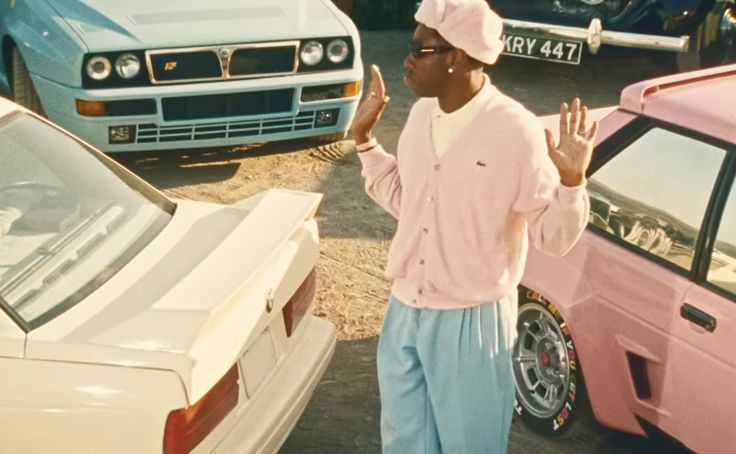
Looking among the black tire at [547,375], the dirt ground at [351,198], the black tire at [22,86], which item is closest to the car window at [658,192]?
the black tire at [547,375]

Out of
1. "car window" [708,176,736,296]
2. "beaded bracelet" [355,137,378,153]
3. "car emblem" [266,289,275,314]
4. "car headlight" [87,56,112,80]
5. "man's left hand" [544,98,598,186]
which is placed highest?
"man's left hand" [544,98,598,186]

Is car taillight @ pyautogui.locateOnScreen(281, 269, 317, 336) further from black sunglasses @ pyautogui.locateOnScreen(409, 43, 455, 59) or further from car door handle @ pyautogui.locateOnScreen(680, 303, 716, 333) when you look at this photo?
car door handle @ pyautogui.locateOnScreen(680, 303, 716, 333)

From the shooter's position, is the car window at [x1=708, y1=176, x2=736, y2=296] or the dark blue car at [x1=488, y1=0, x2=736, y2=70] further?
the dark blue car at [x1=488, y1=0, x2=736, y2=70]

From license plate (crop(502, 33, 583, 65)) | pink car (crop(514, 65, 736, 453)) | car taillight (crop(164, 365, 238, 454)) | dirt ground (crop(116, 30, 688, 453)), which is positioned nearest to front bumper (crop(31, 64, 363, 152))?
dirt ground (crop(116, 30, 688, 453))

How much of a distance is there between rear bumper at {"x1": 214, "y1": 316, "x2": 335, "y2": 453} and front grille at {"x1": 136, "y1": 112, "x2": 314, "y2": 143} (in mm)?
2985

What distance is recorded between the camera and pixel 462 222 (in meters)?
3.53

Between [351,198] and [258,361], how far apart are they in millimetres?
3469

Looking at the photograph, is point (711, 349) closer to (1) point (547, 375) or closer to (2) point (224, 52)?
(1) point (547, 375)

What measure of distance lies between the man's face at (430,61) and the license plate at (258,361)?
98cm

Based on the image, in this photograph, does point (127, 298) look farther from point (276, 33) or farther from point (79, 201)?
point (276, 33)

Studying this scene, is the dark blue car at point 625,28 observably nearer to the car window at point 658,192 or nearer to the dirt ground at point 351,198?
the dirt ground at point 351,198

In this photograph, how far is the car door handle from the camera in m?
3.90

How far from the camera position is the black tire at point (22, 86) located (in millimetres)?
7645

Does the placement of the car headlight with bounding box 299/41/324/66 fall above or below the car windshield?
below
